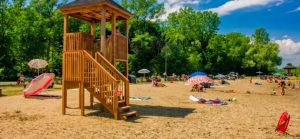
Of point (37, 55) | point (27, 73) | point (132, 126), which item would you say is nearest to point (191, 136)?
point (132, 126)

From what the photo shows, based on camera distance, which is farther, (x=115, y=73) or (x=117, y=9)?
(x=117, y=9)

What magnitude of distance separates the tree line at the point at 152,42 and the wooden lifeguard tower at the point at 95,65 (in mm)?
35913

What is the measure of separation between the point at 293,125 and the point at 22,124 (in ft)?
35.7

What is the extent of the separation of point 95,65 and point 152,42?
2200 inches

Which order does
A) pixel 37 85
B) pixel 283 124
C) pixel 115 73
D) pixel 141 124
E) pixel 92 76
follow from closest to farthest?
pixel 283 124 → pixel 141 124 → pixel 92 76 → pixel 115 73 → pixel 37 85

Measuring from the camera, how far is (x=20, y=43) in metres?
51.5

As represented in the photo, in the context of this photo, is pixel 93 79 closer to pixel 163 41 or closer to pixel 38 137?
pixel 38 137

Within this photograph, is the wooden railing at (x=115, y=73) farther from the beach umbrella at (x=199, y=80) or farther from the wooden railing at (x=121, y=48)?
the beach umbrella at (x=199, y=80)

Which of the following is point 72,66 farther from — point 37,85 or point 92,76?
point 37,85

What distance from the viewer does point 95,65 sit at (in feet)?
45.8

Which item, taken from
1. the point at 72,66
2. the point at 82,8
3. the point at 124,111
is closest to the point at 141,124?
the point at 124,111

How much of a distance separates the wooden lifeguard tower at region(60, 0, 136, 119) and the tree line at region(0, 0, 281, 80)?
35913 millimetres

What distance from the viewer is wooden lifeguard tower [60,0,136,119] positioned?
539 inches

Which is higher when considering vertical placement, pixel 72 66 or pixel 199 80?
pixel 72 66
